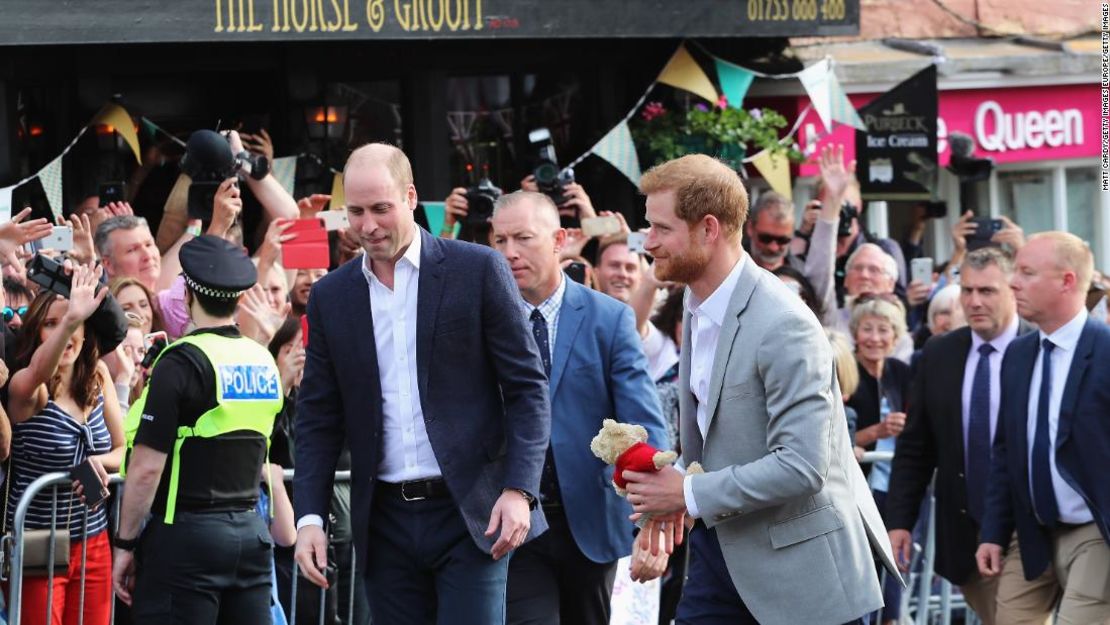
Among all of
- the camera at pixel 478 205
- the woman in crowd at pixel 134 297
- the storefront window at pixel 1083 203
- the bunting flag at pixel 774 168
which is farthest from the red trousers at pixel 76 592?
the storefront window at pixel 1083 203

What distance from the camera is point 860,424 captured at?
30.7ft

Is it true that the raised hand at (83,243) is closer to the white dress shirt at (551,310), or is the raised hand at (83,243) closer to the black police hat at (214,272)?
the black police hat at (214,272)

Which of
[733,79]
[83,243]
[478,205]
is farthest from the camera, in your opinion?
[733,79]

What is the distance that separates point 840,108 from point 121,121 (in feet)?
16.9

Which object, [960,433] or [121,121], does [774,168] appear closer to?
[121,121]

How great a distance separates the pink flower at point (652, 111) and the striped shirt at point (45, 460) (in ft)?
22.6

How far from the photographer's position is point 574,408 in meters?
6.84

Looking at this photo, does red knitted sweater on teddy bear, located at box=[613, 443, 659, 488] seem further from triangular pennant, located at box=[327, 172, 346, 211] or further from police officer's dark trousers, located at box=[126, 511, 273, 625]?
triangular pennant, located at box=[327, 172, 346, 211]

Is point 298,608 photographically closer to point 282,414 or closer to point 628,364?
point 282,414

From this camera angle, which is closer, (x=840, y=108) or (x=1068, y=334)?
(x=1068, y=334)

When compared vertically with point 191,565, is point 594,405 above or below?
above

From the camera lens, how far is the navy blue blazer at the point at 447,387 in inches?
223

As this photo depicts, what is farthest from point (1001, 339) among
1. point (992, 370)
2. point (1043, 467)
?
point (1043, 467)

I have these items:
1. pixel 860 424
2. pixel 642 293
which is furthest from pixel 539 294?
pixel 860 424
